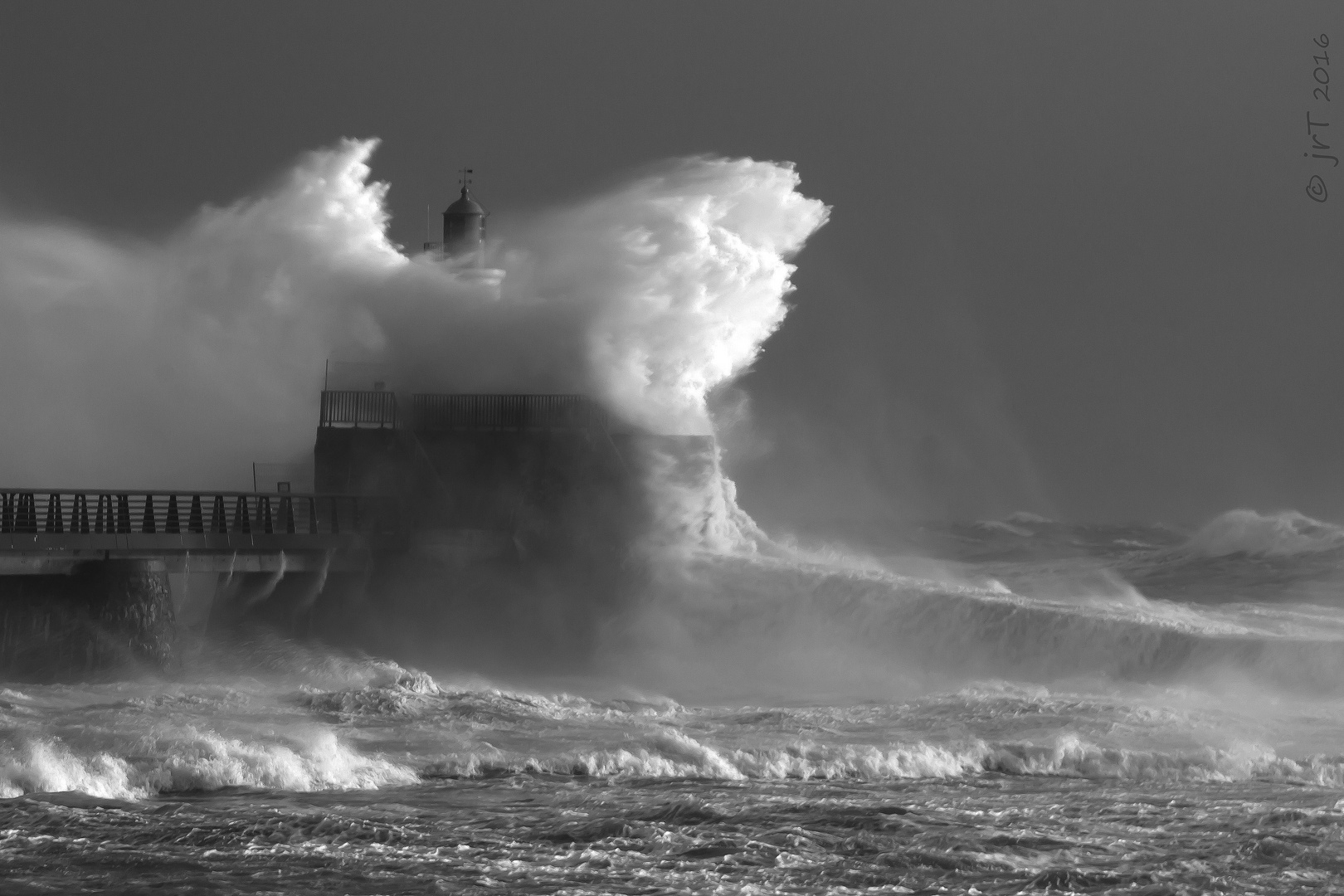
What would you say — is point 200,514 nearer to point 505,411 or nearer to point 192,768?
point 505,411

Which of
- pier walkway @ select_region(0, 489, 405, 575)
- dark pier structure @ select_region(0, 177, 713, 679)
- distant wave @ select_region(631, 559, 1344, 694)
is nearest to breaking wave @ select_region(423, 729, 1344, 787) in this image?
distant wave @ select_region(631, 559, 1344, 694)

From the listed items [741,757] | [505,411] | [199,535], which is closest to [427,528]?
[505,411]

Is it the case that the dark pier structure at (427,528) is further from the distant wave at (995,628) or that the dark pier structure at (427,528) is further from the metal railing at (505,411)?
the distant wave at (995,628)

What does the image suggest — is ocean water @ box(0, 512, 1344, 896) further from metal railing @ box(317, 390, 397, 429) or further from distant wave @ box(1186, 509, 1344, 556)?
distant wave @ box(1186, 509, 1344, 556)

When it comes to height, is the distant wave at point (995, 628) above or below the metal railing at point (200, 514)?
below

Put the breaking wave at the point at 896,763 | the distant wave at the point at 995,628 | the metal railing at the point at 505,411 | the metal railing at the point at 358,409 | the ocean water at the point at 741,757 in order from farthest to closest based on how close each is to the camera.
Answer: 1. the metal railing at the point at 358,409
2. the metal railing at the point at 505,411
3. the distant wave at the point at 995,628
4. the breaking wave at the point at 896,763
5. the ocean water at the point at 741,757

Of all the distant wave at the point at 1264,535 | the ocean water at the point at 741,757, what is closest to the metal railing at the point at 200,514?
the ocean water at the point at 741,757
